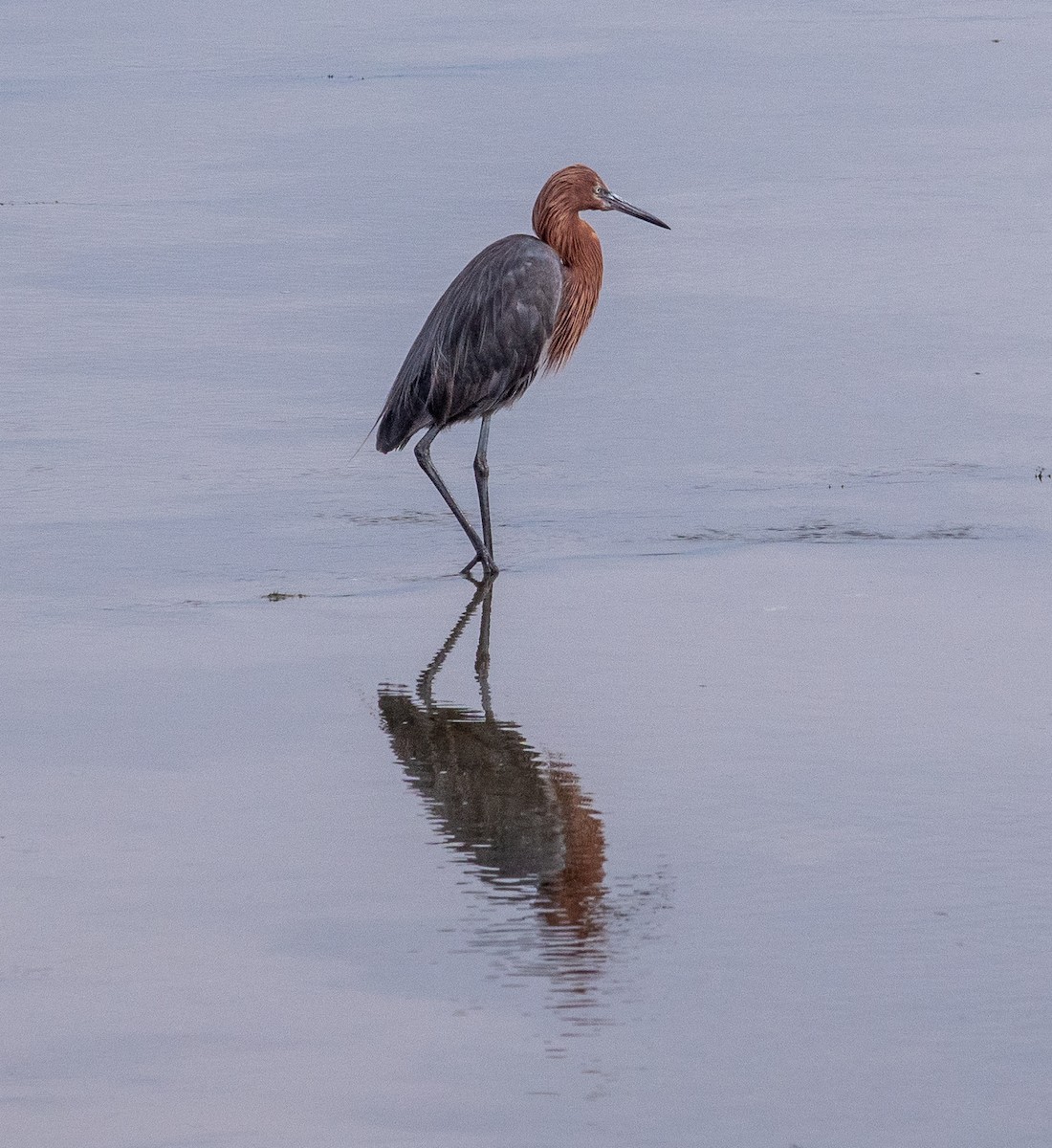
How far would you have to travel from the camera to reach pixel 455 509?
25.2 feet

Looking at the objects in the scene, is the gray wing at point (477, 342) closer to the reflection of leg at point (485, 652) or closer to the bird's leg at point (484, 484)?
the bird's leg at point (484, 484)

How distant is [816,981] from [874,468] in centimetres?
471

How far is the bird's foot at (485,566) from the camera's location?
7367 mm

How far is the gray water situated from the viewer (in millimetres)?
3777

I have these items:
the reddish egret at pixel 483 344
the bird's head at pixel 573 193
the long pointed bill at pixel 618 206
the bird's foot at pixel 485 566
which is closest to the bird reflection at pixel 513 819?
the bird's foot at pixel 485 566

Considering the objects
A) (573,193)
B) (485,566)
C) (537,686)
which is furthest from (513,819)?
(573,193)

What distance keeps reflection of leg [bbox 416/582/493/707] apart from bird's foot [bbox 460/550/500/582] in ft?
0.27

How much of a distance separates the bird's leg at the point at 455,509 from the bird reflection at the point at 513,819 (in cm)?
118

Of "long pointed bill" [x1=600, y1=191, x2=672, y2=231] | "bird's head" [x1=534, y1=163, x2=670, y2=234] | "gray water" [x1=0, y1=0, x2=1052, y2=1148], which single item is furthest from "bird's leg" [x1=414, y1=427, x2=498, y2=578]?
"long pointed bill" [x1=600, y1=191, x2=672, y2=231]

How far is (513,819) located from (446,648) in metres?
1.56

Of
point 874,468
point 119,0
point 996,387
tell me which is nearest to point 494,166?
point 996,387

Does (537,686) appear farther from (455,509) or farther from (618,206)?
(618,206)

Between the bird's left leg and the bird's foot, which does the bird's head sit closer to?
the bird's left leg

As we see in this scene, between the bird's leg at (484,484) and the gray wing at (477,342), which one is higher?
the gray wing at (477,342)
